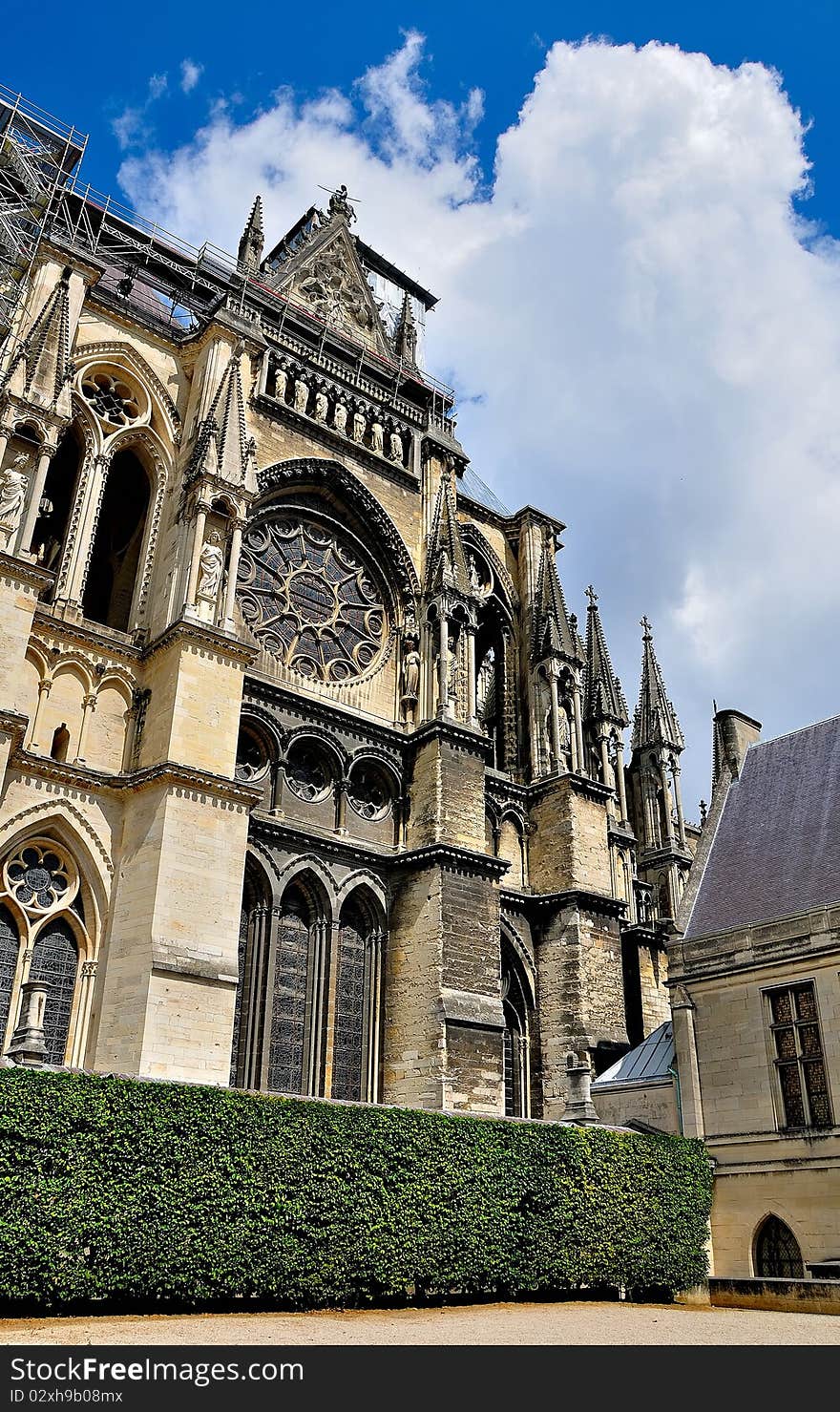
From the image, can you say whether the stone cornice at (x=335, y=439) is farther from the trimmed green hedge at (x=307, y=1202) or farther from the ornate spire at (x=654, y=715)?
the trimmed green hedge at (x=307, y=1202)

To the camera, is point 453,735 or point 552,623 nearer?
point 453,735

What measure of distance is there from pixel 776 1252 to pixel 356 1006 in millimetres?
7903

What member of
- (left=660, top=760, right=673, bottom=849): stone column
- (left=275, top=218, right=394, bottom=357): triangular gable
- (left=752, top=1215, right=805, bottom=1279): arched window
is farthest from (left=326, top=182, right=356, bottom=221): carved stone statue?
(left=752, top=1215, right=805, bottom=1279): arched window

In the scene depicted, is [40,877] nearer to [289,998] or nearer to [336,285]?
[289,998]

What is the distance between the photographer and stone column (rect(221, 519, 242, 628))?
18.7 metres

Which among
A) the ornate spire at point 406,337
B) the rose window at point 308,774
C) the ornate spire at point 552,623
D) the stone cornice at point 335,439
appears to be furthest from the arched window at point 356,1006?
the ornate spire at point 406,337

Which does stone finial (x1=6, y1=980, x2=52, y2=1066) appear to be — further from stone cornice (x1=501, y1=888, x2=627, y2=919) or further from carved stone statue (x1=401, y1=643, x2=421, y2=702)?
stone cornice (x1=501, y1=888, x2=627, y2=919)

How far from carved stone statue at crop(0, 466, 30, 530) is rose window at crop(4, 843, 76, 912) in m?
4.94

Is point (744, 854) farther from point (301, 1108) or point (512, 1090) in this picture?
point (301, 1108)

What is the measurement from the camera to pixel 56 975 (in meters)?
16.1

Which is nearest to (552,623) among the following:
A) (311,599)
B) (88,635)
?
(311,599)

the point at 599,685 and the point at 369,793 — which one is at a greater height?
the point at 599,685

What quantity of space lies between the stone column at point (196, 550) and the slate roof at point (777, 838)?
426 inches
